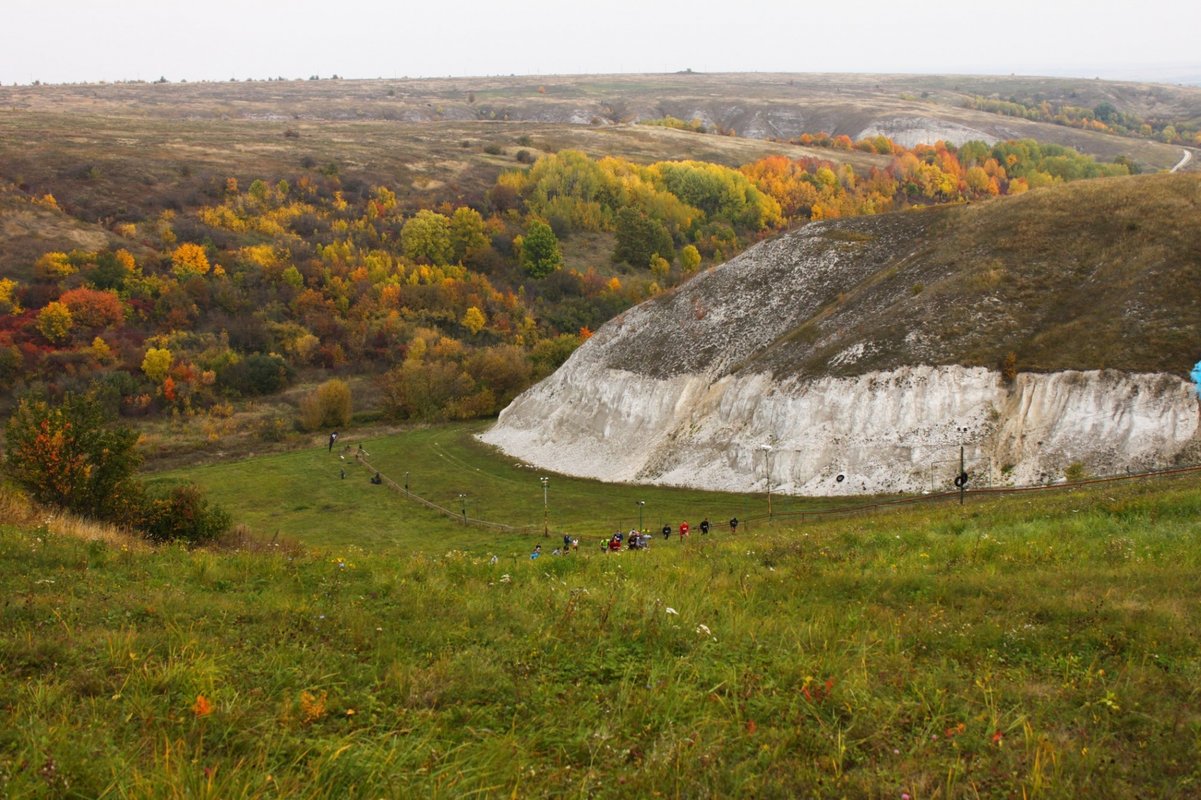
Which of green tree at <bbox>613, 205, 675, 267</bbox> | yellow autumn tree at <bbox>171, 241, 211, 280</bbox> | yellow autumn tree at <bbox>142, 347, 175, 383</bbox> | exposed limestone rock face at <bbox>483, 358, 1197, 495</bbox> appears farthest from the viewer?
green tree at <bbox>613, 205, 675, 267</bbox>

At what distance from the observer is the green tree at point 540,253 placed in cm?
13212

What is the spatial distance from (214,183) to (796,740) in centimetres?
15930

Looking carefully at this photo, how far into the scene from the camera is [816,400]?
49344 millimetres

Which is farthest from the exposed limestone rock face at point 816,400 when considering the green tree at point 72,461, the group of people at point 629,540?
the green tree at point 72,461

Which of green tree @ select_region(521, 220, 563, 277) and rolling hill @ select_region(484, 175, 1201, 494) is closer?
rolling hill @ select_region(484, 175, 1201, 494)

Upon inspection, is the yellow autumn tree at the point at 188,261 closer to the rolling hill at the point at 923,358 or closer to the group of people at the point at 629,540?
the rolling hill at the point at 923,358

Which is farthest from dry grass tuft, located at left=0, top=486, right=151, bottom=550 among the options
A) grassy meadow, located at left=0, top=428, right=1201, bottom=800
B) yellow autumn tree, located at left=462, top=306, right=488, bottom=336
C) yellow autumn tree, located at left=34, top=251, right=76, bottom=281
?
yellow autumn tree, located at left=34, top=251, right=76, bottom=281

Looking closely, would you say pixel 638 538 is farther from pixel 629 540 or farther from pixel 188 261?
pixel 188 261

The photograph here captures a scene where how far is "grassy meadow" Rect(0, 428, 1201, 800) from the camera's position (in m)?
6.88

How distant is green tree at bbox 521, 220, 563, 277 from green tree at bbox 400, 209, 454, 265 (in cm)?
1308

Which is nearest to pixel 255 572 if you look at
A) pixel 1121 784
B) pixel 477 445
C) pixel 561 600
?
pixel 561 600

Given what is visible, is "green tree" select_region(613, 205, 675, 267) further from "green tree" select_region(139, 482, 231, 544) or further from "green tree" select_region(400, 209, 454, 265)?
"green tree" select_region(139, 482, 231, 544)

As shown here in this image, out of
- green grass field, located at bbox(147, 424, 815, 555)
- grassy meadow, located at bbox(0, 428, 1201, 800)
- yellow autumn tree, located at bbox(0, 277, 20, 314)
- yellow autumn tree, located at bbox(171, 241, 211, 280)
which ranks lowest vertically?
green grass field, located at bbox(147, 424, 815, 555)

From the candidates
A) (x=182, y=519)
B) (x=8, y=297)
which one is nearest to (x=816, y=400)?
(x=182, y=519)
